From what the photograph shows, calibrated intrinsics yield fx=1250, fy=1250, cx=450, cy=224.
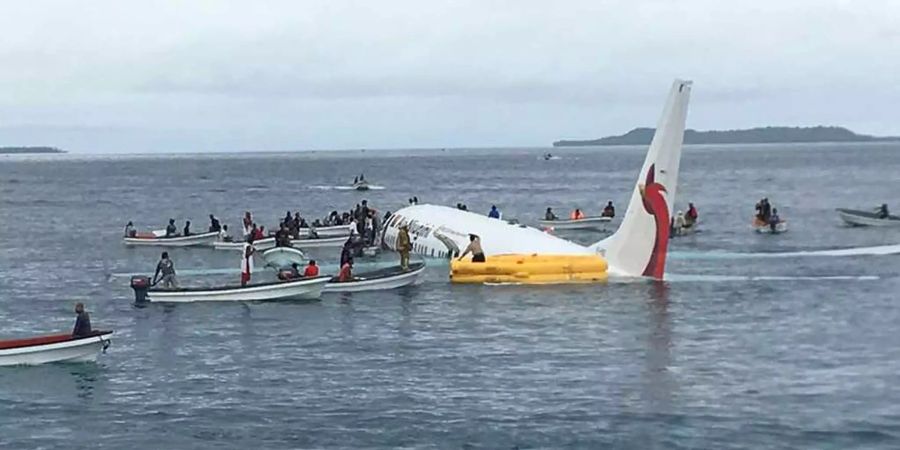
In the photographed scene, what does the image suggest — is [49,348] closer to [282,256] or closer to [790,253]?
[282,256]

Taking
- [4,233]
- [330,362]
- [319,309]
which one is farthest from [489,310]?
[4,233]

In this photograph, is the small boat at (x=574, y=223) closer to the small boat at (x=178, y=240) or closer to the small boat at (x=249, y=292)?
the small boat at (x=178, y=240)

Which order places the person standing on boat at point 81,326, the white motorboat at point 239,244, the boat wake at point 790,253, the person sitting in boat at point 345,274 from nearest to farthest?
the person standing on boat at point 81,326 < the person sitting in boat at point 345,274 < the boat wake at point 790,253 < the white motorboat at point 239,244

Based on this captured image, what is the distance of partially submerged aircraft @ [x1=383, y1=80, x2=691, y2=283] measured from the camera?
A: 144 ft

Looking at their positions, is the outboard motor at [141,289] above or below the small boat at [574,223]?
below

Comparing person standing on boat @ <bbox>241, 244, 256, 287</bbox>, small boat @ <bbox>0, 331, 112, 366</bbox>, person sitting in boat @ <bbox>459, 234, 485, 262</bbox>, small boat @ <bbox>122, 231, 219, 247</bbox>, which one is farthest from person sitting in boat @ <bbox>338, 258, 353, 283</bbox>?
small boat @ <bbox>122, 231, 219, 247</bbox>

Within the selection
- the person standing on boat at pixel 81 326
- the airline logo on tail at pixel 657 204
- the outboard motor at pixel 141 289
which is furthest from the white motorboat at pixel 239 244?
the person standing on boat at pixel 81 326

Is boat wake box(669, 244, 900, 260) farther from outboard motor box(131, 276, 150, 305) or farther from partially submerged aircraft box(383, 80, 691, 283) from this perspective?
outboard motor box(131, 276, 150, 305)

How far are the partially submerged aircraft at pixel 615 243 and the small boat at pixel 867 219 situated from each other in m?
34.7

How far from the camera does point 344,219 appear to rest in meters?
73.8

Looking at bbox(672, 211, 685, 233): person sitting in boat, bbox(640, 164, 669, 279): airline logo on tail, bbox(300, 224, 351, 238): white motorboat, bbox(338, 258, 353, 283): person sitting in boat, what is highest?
bbox(640, 164, 669, 279): airline logo on tail

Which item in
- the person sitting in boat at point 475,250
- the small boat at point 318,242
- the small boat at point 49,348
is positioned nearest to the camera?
the small boat at point 49,348

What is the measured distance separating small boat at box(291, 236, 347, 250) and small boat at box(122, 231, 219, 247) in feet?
25.9

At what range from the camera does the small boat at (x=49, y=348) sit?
109 ft
